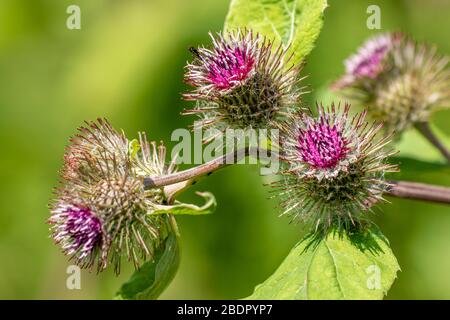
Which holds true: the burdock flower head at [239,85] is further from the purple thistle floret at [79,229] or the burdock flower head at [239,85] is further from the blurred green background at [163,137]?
the blurred green background at [163,137]

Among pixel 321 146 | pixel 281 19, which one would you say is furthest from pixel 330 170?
pixel 281 19

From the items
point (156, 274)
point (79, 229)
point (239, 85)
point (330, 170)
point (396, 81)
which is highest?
point (396, 81)

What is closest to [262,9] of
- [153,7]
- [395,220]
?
[395,220]

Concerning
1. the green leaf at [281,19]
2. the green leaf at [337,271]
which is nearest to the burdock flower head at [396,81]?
the green leaf at [281,19]

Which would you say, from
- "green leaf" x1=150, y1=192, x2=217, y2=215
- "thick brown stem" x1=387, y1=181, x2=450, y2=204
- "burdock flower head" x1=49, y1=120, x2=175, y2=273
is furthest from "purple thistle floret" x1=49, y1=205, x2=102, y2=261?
"thick brown stem" x1=387, y1=181, x2=450, y2=204

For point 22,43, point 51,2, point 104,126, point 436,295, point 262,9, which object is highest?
point 51,2

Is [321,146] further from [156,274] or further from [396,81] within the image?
[396,81]

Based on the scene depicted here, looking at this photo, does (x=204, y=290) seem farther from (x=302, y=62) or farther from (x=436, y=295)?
(x=302, y=62)

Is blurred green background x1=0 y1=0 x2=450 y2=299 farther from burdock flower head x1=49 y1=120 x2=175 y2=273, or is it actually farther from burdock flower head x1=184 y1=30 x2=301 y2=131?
burdock flower head x1=49 y1=120 x2=175 y2=273
